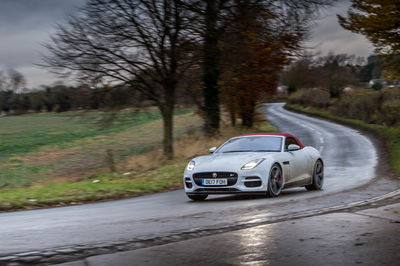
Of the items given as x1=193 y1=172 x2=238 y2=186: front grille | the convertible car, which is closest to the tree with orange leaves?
the convertible car

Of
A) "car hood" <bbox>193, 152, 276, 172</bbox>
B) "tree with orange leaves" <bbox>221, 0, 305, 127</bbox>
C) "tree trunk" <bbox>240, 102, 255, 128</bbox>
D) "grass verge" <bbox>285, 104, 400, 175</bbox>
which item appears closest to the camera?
"car hood" <bbox>193, 152, 276, 172</bbox>

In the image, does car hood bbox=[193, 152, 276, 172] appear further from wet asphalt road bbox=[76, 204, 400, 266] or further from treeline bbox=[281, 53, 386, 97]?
treeline bbox=[281, 53, 386, 97]

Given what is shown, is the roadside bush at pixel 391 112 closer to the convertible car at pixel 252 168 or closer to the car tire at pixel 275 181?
the convertible car at pixel 252 168

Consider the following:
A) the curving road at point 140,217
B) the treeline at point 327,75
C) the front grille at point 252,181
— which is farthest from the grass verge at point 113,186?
the treeline at point 327,75

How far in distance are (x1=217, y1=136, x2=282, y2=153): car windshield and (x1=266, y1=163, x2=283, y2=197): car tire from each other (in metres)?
0.67

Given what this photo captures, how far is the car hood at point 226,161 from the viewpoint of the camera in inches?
472

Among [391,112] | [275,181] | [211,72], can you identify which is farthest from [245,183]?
[391,112]

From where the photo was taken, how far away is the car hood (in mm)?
12000

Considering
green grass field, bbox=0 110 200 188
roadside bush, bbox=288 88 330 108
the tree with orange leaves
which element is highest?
the tree with orange leaves

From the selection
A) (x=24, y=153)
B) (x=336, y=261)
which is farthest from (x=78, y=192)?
(x=24, y=153)

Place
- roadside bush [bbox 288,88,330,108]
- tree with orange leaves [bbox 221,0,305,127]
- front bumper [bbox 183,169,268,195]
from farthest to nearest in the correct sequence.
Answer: roadside bush [bbox 288,88,330,108]
tree with orange leaves [bbox 221,0,305,127]
front bumper [bbox 183,169,268,195]

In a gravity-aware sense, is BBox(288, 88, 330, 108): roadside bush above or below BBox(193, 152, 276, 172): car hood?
above

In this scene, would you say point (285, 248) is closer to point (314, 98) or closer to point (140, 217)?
point (140, 217)

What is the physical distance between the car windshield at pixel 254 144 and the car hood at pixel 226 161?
16.5 inches
